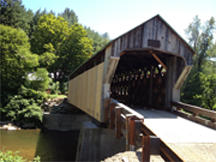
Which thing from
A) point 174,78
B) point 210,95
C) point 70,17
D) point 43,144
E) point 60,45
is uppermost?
point 70,17

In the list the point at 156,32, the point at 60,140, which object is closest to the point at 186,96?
the point at 60,140

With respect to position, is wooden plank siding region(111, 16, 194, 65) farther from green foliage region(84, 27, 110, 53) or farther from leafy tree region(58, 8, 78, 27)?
leafy tree region(58, 8, 78, 27)

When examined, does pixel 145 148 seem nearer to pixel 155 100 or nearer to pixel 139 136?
pixel 139 136

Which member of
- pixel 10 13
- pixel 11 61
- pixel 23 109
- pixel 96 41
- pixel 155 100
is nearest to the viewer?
pixel 155 100

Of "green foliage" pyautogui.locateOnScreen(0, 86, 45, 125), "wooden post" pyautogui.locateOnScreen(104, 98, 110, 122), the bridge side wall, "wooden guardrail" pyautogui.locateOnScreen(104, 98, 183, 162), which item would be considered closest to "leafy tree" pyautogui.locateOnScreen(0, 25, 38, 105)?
"green foliage" pyautogui.locateOnScreen(0, 86, 45, 125)

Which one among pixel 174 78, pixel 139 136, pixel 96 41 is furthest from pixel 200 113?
pixel 96 41

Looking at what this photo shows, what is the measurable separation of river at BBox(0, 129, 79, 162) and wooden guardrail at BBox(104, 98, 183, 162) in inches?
179

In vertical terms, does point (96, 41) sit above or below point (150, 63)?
above

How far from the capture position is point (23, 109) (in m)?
14.4

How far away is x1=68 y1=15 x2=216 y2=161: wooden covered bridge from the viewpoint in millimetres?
3193

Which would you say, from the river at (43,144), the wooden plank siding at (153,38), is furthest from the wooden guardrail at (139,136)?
the river at (43,144)

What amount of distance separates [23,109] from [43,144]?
4635mm

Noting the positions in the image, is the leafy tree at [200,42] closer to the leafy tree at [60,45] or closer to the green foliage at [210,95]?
the green foliage at [210,95]

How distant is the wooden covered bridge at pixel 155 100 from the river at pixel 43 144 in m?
3.05
